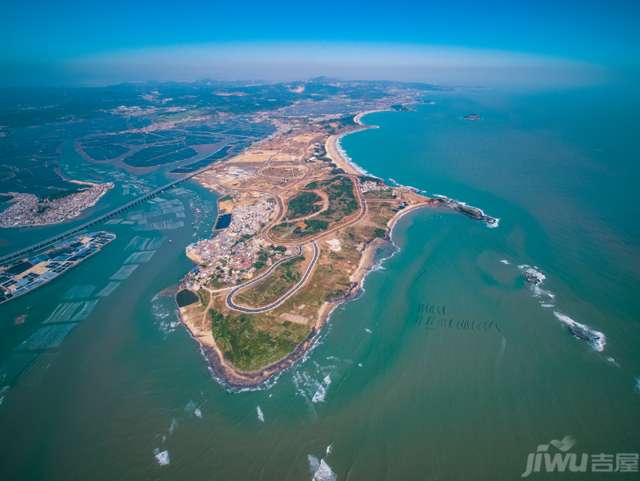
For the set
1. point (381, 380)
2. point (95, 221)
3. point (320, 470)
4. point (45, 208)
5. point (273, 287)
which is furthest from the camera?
point (45, 208)

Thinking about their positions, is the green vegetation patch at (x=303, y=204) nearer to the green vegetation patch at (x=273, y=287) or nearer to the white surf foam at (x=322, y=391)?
the green vegetation patch at (x=273, y=287)

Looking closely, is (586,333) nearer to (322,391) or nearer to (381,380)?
(381,380)

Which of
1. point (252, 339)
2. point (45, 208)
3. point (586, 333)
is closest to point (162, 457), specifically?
point (252, 339)

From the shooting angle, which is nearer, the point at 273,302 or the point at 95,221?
the point at 273,302

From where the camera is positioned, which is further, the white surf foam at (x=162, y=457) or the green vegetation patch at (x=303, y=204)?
the green vegetation patch at (x=303, y=204)

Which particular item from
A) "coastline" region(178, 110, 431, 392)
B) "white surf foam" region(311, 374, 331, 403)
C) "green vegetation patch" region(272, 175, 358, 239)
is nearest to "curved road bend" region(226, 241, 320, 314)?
"coastline" region(178, 110, 431, 392)

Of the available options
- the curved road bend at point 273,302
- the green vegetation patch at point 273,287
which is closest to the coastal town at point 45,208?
the curved road bend at point 273,302

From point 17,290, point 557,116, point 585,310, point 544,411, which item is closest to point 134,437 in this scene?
point 17,290

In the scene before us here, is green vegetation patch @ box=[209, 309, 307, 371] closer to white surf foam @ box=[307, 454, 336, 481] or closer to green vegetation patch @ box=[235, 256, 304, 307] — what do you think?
green vegetation patch @ box=[235, 256, 304, 307]
